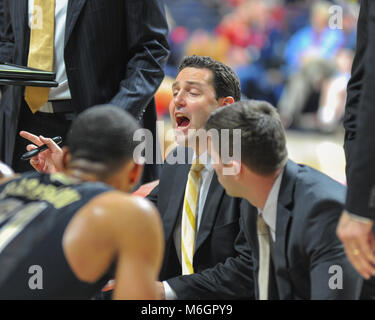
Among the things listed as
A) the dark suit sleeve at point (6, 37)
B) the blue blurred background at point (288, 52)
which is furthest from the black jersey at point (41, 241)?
the blue blurred background at point (288, 52)

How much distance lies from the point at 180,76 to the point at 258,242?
976mm

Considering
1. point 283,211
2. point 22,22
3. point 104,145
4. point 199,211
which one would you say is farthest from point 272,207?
point 22,22

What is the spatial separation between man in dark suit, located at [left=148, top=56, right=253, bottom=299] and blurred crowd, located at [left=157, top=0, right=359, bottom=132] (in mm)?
4306

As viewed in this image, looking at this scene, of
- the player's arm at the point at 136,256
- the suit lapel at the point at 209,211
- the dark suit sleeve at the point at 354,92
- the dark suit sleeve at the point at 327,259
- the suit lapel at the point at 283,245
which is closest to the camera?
the player's arm at the point at 136,256

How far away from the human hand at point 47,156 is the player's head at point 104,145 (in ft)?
2.88

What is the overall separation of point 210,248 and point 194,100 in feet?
2.13

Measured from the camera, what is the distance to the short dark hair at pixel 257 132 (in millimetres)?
2051

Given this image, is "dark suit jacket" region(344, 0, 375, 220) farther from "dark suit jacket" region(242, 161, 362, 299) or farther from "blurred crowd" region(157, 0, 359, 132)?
"blurred crowd" region(157, 0, 359, 132)

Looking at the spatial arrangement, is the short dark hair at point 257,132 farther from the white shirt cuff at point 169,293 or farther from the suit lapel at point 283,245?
the white shirt cuff at point 169,293

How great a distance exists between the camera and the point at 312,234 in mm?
1987

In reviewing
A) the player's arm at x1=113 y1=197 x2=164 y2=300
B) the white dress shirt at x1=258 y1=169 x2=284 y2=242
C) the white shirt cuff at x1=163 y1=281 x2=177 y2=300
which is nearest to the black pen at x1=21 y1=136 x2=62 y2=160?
the white shirt cuff at x1=163 y1=281 x2=177 y2=300

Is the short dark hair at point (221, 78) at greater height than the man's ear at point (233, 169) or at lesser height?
greater

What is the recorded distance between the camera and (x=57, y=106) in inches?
120
